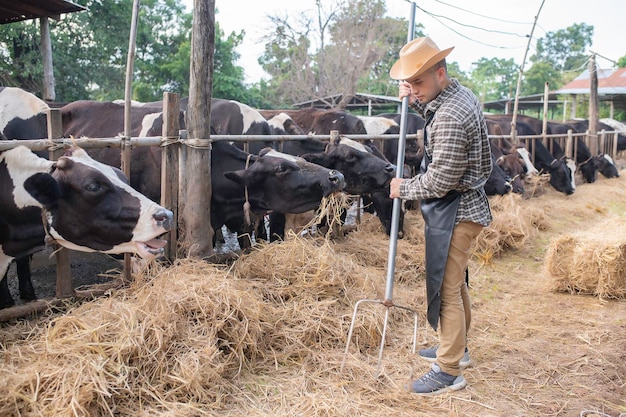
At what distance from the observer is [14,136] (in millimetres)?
5156

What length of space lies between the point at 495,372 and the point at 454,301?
2.40 feet

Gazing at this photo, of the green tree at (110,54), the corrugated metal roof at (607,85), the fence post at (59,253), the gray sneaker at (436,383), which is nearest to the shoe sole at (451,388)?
the gray sneaker at (436,383)

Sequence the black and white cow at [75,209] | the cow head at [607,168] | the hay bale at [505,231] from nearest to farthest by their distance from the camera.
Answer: the black and white cow at [75,209], the hay bale at [505,231], the cow head at [607,168]

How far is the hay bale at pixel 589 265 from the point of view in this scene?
5184mm

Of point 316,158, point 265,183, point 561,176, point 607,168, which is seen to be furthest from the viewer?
point 607,168

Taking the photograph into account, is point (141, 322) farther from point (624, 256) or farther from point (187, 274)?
Result: point (624, 256)

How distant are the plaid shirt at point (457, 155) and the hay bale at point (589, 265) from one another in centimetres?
270

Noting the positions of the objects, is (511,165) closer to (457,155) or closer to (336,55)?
(457,155)

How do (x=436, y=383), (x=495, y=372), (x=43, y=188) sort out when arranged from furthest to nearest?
(x=495, y=372) < (x=43, y=188) < (x=436, y=383)

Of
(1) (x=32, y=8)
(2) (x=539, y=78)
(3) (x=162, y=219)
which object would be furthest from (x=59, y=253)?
(2) (x=539, y=78)

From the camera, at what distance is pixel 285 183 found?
4973 mm

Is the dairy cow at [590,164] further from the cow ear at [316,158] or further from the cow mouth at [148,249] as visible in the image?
the cow mouth at [148,249]

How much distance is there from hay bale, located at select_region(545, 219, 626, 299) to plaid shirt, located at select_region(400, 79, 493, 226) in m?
2.70

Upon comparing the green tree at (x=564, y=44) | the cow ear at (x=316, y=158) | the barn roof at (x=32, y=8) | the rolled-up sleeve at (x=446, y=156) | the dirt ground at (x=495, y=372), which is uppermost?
the green tree at (x=564, y=44)
